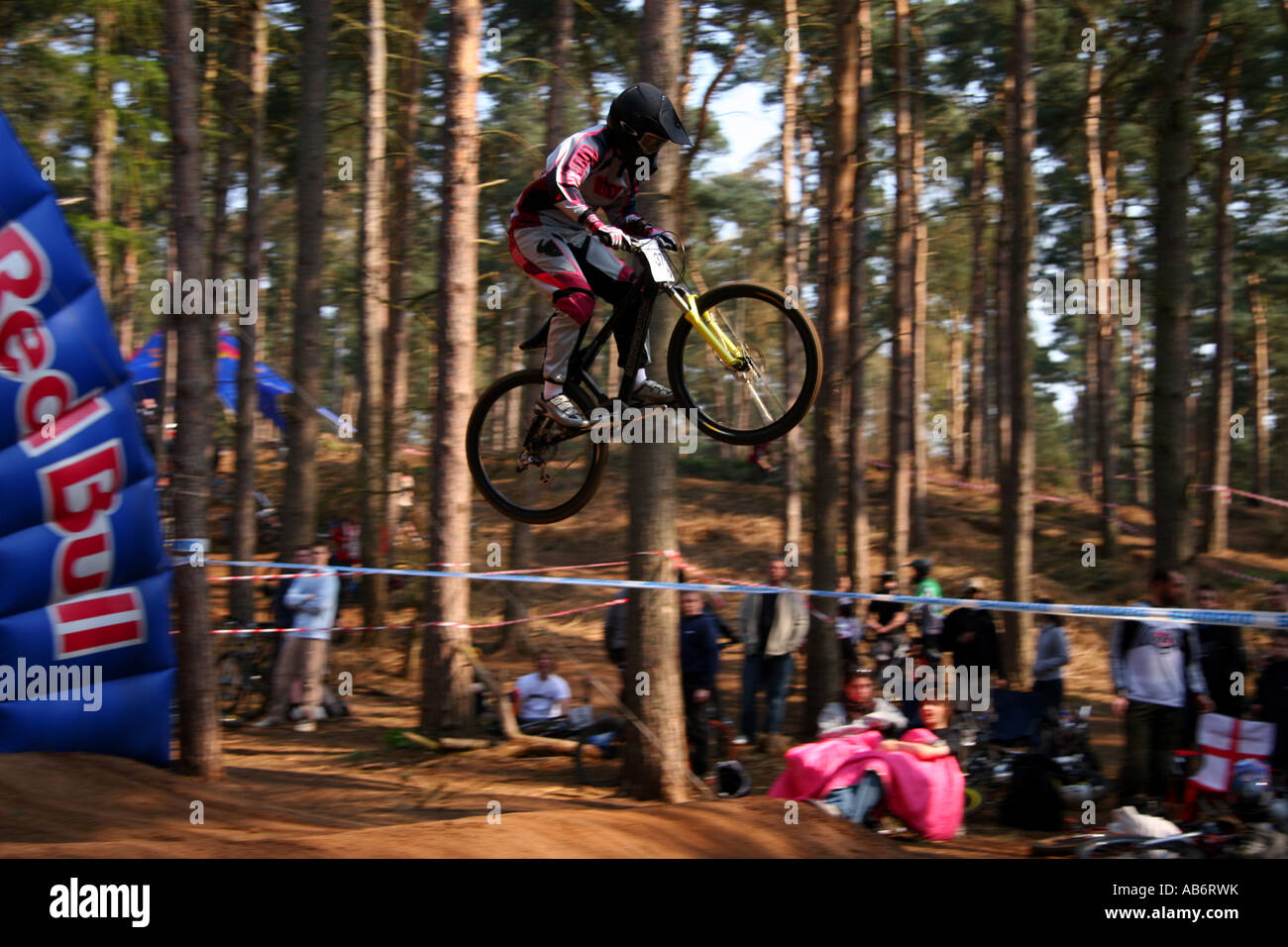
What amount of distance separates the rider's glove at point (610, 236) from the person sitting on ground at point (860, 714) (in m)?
4.18

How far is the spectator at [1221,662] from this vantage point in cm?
740

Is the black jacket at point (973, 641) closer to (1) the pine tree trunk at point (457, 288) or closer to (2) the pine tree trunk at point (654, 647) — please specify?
(2) the pine tree trunk at point (654, 647)

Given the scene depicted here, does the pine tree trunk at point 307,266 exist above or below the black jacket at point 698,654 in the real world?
above

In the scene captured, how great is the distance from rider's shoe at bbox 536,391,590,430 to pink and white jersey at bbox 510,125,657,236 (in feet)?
3.06

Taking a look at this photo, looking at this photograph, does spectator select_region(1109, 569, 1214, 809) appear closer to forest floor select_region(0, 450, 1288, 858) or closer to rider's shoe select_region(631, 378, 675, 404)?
forest floor select_region(0, 450, 1288, 858)

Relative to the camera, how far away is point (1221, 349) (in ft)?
66.4

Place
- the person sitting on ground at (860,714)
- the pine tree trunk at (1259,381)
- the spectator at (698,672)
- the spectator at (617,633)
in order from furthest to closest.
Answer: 1. the pine tree trunk at (1259,381)
2. the spectator at (617,633)
3. the spectator at (698,672)
4. the person sitting on ground at (860,714)

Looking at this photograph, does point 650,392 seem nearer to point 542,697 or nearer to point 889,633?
point 889,633

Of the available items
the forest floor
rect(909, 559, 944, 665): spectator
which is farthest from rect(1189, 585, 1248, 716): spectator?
rect(909, 559, 944, 665): spectator

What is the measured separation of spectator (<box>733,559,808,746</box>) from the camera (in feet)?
32.2

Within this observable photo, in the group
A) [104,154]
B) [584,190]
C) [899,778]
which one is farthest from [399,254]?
[899,778]

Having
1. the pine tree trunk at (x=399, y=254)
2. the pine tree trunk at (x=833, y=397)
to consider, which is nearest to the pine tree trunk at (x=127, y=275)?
the pine tree trunk at (x=399, y=254)

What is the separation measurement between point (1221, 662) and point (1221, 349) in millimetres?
14863
